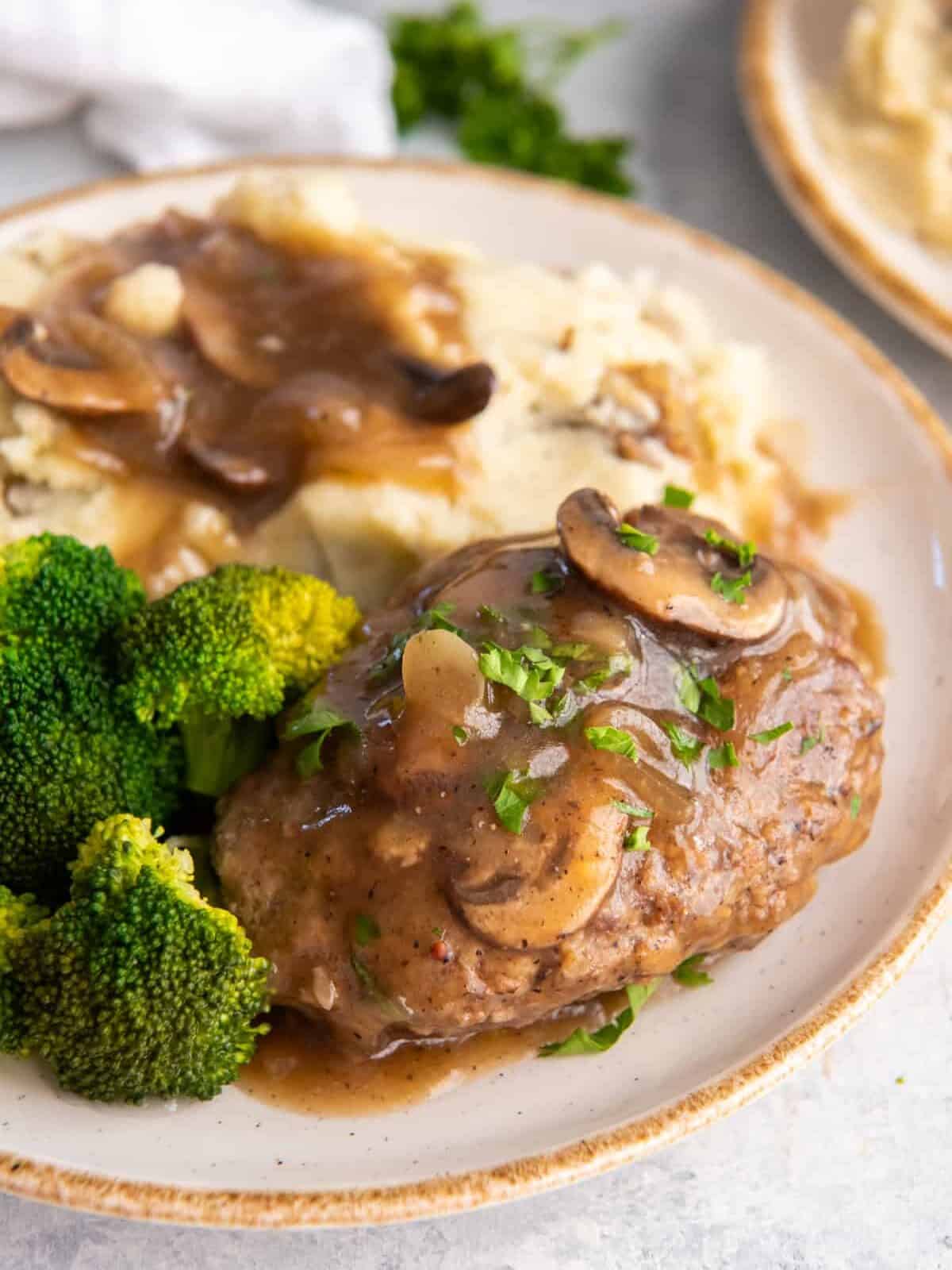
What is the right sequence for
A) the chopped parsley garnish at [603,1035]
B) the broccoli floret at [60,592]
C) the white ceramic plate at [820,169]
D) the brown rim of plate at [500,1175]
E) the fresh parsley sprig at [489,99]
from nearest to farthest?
the brown rim of plate at [500,1175] → the chopped parsley garnish at [603,1035] → the broccoli floret at [60,592] → the white ceramic plate at [820,169] → the fresh parsley sprig at [489,99]

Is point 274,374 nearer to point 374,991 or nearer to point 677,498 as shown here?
point 677,498

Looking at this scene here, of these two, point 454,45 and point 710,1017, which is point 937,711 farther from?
point 454,45

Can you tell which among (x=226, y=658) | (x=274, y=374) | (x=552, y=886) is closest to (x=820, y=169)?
(x=274, y=374)

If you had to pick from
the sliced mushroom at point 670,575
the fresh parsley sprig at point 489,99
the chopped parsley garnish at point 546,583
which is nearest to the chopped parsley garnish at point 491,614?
the chopped parsley garnish at point 546,583

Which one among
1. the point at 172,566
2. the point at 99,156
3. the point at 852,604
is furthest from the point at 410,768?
the point at 99,156

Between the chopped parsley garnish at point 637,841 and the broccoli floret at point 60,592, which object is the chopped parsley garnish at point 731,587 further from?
the broccoli floret at point 60,592

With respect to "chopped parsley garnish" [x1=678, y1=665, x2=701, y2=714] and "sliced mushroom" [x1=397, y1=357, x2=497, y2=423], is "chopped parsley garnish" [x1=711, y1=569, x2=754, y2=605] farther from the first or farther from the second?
"sliced mushroom" [x1=397, y1=357, x2=497, y2=423]

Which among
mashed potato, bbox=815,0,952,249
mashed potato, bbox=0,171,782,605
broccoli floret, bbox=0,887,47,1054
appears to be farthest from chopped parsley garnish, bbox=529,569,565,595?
mashed potato, bbox=815,0,952,249
